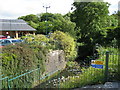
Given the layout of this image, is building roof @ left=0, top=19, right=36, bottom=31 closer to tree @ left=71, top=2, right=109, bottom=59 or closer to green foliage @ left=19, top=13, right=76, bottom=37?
green foliage @ left=19, top=13, right=76, bottom=37

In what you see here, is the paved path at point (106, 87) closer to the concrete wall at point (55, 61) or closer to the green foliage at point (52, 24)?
the concrete wall at point (55, 61)

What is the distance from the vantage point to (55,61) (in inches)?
444

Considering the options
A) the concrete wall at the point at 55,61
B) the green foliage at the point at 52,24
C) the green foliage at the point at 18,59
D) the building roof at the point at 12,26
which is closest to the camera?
the green foliage at the point at 18,59

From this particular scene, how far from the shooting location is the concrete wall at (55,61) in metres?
10.1

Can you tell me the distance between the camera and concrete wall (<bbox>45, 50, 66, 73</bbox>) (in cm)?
Answer: 1009

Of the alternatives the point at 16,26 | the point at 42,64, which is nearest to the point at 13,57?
the point at 42,64

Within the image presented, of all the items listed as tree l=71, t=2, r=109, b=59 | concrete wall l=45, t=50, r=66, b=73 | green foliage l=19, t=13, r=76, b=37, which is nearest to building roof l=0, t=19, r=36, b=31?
green foliage l=19, t=13, r=76, b=37

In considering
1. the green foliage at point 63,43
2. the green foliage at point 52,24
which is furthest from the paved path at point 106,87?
the green foliage at point 52,24

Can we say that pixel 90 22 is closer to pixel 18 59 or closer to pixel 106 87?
pixel 18 59

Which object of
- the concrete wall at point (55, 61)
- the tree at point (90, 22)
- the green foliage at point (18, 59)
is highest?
the tree at point (90, 22)

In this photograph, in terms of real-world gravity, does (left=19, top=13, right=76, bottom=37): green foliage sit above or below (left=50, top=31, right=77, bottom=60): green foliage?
above

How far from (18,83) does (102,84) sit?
147 inches

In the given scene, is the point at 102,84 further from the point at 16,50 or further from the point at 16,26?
the point at 16,26

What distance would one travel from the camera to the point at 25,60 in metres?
7.44
